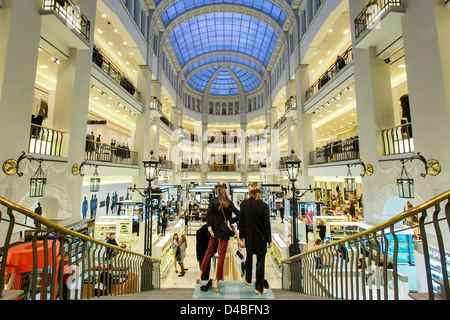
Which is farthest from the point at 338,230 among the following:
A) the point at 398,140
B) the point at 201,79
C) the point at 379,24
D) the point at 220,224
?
the point at 201,79

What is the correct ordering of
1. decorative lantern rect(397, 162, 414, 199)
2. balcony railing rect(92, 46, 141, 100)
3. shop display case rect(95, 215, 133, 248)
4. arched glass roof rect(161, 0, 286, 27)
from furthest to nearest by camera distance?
arched glass roof rect(161, 0, 286, 27)
shop display case rect(95, 215, 133, 248)
balcony railing rect(92, 46, 141, 100)
decorative lantern rect(397, 162, 414, 199)

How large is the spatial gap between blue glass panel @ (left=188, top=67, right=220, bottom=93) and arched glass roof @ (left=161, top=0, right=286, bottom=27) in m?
14.8

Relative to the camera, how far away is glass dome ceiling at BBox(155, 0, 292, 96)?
A: 774 inches

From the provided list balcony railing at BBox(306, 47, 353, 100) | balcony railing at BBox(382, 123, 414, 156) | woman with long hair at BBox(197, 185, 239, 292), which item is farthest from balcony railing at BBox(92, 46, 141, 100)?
balcony railing at BBox(382, 123, 414, 156)

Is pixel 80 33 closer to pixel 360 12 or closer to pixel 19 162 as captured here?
pixel 19 162

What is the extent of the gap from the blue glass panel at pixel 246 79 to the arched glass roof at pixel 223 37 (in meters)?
6.42

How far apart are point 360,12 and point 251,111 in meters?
26.5

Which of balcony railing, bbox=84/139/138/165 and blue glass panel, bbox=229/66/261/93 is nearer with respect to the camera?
balcony railing, bbox=84/139/138/165

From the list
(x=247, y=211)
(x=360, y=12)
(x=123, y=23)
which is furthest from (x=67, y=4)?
(x=360, y=12)

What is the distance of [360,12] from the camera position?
25.8ft

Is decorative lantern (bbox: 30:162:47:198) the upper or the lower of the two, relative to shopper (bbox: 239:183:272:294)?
upper

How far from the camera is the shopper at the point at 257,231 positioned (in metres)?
3.15

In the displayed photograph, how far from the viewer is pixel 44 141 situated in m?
7.14

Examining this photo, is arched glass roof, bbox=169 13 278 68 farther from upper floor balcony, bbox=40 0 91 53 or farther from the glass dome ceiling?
upper floor balcony, bbox=40 0 91 53
